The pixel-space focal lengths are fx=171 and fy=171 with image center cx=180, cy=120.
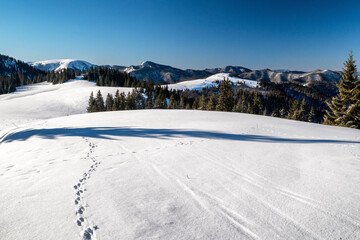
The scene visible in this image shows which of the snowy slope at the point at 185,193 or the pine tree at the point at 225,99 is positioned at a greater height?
the pine tree at the point at 225,99

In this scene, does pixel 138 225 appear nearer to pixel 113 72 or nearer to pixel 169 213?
pixel 169 213

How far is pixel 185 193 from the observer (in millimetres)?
3830

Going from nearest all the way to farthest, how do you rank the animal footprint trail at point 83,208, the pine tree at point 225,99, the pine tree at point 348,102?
the animal footprint trail at point 83,208
the pine tree at point 348,102
the pine tree at point 225,99

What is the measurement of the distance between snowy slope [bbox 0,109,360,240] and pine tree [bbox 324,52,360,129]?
61.2 ft

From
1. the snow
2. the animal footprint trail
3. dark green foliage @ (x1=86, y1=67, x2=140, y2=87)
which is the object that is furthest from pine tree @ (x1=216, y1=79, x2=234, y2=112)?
Answer: dark green foliage @ (x1=86, y1=67, x2=140, y2=87)

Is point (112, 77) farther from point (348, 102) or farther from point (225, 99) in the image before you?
point (348, 102)

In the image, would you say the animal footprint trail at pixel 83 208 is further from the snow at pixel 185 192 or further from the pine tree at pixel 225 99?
the pine tree at pixel 225 99

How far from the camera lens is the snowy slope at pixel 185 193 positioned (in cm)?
275

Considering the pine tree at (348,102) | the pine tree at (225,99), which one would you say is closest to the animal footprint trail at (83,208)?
the pine tree at (348,102)

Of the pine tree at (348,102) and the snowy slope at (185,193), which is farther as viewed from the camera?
the pine tree at (348,102)

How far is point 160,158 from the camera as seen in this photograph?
6219mm

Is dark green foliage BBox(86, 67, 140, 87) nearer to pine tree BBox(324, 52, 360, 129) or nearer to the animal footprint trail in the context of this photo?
pine tree BBox(324, 52, 360, 129)

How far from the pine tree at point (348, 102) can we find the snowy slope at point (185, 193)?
1864cm

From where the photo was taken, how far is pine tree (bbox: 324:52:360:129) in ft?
66.8
